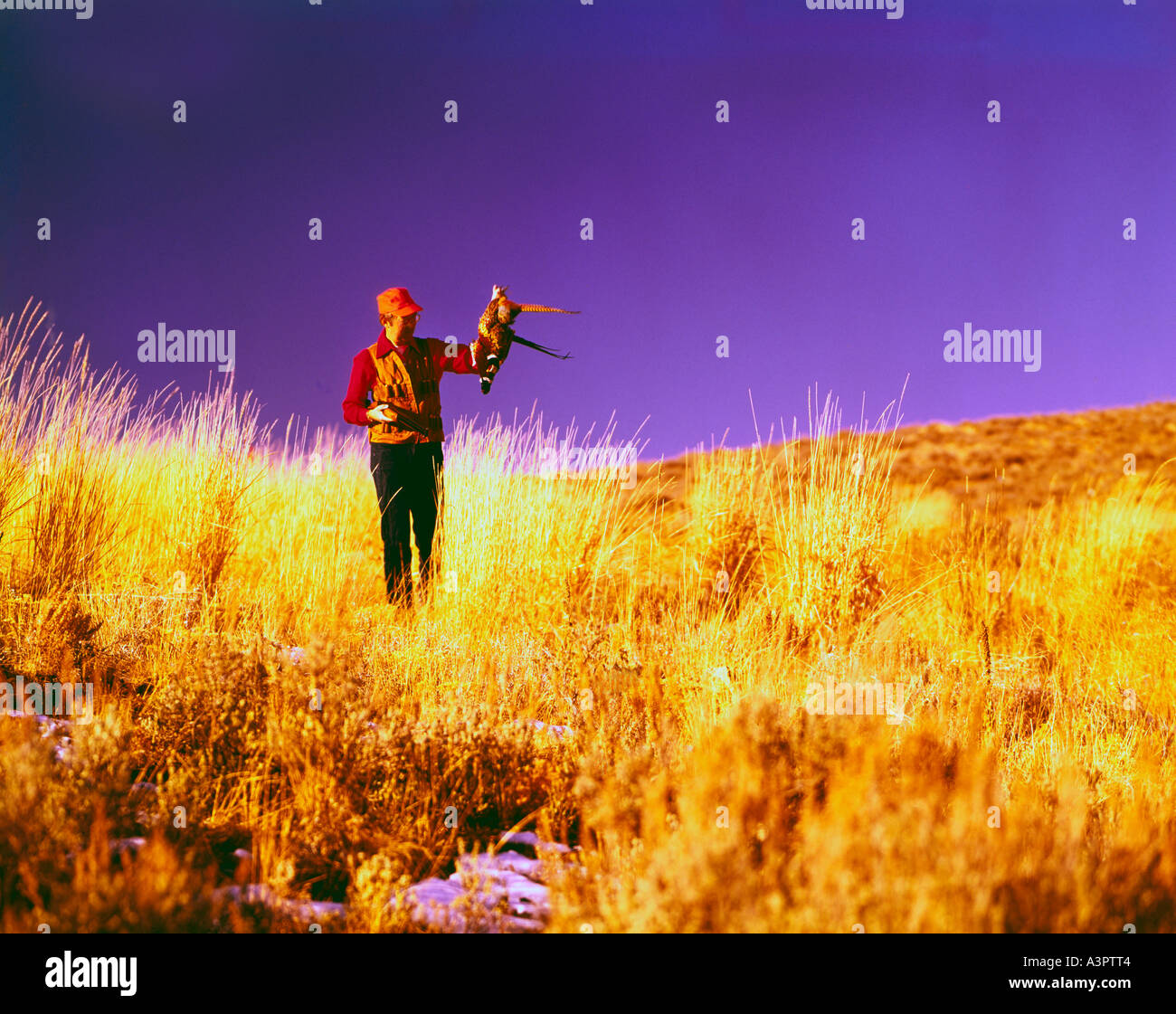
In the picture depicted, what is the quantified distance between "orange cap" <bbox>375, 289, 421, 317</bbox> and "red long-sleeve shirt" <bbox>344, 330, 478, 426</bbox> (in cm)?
19

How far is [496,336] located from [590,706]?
2857 mm

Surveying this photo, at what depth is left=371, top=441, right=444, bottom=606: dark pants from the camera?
5.78 meters

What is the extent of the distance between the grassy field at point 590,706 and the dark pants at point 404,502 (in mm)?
231

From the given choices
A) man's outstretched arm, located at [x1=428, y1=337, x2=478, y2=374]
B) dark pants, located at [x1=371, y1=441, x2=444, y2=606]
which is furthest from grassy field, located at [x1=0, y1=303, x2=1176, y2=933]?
man's outstretched arm, located at [x1=428, y1=337, x2=478, y2=374]

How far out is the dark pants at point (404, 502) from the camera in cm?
578

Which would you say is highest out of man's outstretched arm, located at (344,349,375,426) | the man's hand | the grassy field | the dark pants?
man's outstretched arm, located at (344,349,375,426)

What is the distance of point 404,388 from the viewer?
5.77 m

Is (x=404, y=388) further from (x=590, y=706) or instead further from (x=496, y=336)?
(x=590, y=706)

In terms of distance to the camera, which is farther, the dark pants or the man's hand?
the dark pants

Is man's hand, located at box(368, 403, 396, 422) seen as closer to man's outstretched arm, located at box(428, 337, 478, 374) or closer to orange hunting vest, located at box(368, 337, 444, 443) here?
orange hunting vest, located at box(368, 337, 444, 443)
